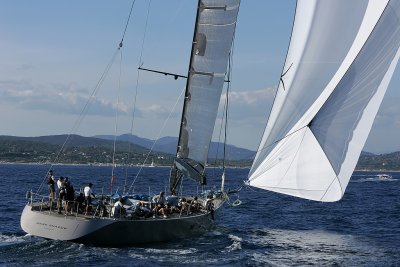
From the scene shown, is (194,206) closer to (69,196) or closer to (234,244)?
(234,244)

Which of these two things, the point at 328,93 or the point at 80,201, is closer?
the point at 328,93

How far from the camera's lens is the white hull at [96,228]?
25375mm

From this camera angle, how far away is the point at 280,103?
1000 inches

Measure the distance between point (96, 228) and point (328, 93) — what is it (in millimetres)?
9876

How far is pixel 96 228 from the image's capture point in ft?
83.1

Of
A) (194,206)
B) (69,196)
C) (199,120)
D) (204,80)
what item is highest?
(204,80)

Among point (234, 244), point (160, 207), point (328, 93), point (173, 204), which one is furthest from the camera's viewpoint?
point (173, 204)

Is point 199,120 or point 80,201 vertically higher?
point 199,120

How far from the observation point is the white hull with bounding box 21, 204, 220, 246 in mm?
25375

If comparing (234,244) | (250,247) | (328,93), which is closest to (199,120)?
(234,244)

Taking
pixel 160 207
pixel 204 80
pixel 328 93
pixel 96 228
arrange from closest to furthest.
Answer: pixel 328 93
pixel 96 228
pixel 160 207
pixel 204 80

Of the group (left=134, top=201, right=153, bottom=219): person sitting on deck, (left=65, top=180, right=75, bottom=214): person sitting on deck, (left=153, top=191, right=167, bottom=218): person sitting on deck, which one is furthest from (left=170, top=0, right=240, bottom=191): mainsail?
(left=65, top=180, right=75, bottom=214): person sitting on deck

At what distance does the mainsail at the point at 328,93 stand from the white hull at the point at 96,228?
494 centimetres

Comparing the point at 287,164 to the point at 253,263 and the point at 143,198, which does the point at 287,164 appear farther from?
the point at 143,198
